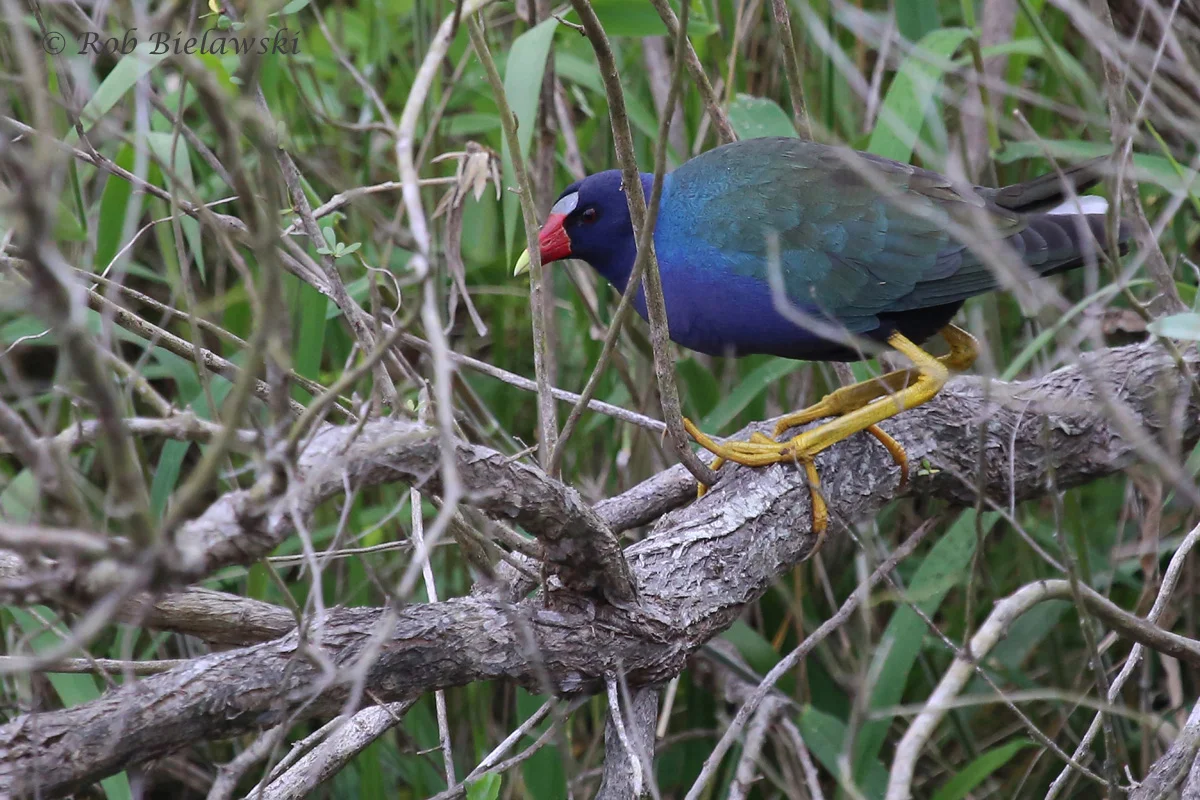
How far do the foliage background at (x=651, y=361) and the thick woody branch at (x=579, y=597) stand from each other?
0.19 metres

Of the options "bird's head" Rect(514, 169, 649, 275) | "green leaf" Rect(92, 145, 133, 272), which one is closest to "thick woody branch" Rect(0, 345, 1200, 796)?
"bird's head" Rect(514, 169, 649, 275)

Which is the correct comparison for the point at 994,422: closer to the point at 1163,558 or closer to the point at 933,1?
the point at 1163,558

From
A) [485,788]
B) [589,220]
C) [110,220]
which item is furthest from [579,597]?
[110,220]

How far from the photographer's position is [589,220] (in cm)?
303

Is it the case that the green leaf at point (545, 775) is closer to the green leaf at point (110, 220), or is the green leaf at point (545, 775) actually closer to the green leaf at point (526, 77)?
the green leaf at point (526, 77)

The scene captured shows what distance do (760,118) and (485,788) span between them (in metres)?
1.91

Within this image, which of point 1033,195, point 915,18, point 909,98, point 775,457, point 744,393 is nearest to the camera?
point 775,457

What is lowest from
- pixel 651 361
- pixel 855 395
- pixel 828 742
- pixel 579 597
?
pixel 828 742

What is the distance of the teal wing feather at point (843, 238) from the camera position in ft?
8.72

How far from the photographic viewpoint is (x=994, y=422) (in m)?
2.74

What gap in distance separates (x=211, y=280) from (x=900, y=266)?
2219mm

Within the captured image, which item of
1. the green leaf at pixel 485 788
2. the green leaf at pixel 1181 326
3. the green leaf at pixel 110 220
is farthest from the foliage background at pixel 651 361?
the green leaf at pixel 1181 326

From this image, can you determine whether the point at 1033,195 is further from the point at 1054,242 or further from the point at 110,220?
the point at 110,220

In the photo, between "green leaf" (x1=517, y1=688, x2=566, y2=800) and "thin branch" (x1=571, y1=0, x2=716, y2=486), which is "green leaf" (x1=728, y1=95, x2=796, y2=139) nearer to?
"thin branch" (x1=571, y1=0, x2=716, y2=486)
